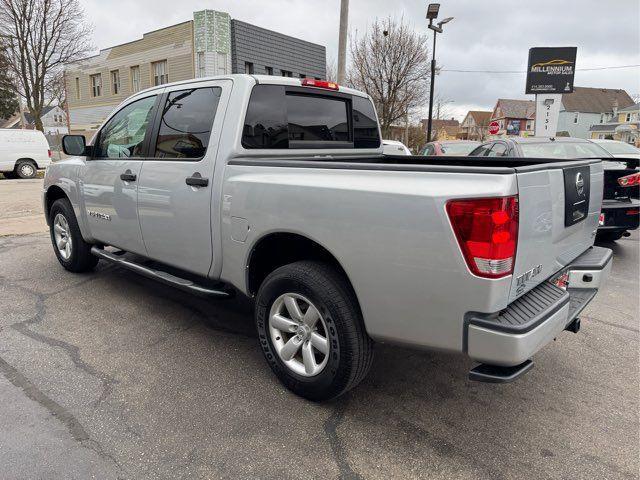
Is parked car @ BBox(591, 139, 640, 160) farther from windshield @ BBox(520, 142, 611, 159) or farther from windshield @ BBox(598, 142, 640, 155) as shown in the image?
windshield @ BBox(520, 142, 611, 159)

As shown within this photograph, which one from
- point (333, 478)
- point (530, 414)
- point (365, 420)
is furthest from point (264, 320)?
point (530, 414)

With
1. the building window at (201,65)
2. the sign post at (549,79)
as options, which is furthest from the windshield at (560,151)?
the building window at (201,65)

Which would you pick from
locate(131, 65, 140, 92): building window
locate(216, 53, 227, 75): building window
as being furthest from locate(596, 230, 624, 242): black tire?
locate(131, 65, 140, 92): building window

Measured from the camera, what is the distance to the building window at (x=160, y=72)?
26.7m

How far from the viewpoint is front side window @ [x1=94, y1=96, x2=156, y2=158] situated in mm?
3920

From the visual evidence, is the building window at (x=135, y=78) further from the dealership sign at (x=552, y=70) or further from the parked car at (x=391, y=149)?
the parked car at (x=391, y=149)

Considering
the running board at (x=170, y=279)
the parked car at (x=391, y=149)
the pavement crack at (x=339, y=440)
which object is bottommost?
the pavement crack at (x=339, y=440)

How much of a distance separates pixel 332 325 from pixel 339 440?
61 centimetres

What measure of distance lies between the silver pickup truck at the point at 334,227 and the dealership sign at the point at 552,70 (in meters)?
17.5

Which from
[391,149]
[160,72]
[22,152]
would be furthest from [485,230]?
[160,72]

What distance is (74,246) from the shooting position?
16.4 ft

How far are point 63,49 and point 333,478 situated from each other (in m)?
30.3

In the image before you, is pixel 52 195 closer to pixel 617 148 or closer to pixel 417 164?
pixel 417 164

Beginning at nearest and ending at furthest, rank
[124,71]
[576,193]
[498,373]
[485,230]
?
[485,230] → [498,373] → [576,193] → [124,71]
